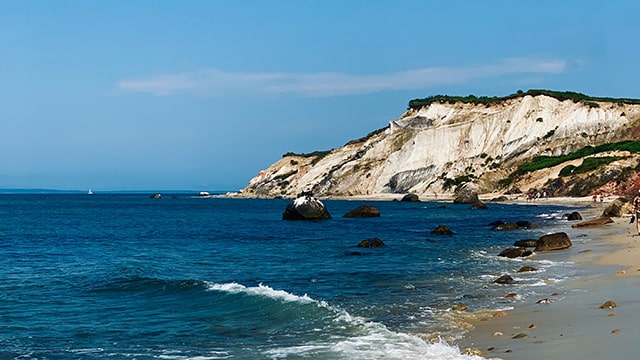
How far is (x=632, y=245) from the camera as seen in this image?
29.0 meters

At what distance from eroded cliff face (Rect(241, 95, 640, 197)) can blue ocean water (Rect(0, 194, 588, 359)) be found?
247 feet

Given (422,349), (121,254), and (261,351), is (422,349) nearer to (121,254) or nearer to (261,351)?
(261,351)

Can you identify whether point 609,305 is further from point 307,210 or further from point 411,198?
point 411,198

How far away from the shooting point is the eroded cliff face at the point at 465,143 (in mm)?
113250

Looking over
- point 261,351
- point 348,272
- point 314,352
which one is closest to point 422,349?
point 314,352

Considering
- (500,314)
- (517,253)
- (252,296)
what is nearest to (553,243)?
(517,253)

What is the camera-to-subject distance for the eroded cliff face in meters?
113

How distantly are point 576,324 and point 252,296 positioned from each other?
32.3ft

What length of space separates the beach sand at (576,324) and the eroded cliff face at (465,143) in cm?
9191

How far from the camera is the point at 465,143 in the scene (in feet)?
396

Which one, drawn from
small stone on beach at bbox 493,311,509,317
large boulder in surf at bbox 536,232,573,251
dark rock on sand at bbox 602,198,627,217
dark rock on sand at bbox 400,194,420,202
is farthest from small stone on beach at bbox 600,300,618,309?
dark rock on sand at bbox 400,194,420,202

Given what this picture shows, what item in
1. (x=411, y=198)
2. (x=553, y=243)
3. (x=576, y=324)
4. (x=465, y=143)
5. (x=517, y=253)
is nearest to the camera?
(x=576, y=324)

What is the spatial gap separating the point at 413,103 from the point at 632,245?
113 meters

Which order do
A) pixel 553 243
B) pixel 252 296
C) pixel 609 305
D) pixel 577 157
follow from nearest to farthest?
pixel 609 305
pixel 252 296
pixel 553 243
pixel 577 157
